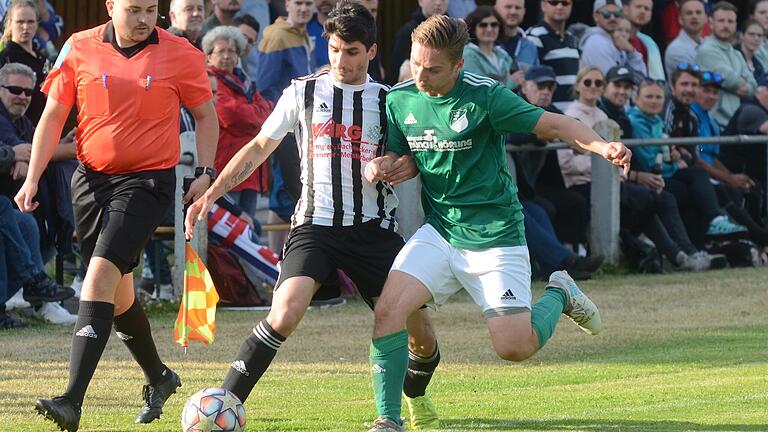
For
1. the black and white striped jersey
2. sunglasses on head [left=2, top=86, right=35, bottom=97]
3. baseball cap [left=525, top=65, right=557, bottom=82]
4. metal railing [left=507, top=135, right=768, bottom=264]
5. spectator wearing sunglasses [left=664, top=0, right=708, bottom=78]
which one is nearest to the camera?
the black and white striped jersey

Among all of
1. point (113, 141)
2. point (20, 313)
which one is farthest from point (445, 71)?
point (20, 313)

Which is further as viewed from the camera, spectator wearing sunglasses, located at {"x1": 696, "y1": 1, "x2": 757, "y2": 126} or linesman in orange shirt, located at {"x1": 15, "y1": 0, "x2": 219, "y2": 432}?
spectator wearing sunglasses, located at {"x1": 696, "y1": 1, "x2": 757, "y2": 126}

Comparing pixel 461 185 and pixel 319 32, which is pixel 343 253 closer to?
pixel 461 185

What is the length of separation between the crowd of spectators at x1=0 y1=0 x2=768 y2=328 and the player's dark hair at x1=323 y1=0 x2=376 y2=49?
4878mm

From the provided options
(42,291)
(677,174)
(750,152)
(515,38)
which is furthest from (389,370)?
(750,152)

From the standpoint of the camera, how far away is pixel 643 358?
10.3 metres

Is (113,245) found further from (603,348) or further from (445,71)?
(603,348)

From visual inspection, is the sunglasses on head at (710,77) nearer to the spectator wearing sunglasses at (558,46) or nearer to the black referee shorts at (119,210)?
the spectator wearing sunglasses at (558,46)

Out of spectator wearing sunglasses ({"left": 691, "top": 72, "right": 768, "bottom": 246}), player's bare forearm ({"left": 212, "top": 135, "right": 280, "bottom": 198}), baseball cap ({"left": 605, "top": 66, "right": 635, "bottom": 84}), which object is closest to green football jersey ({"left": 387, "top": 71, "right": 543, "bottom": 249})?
player's bare forearm ({"left": 212, "top": 135, "right": 280, "bottom": 198})

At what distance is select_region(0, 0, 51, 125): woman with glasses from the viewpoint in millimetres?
12141

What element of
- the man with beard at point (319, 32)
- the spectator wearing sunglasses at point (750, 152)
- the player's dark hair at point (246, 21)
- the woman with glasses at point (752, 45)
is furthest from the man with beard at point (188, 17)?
the woman with glasses at point (752, 45)

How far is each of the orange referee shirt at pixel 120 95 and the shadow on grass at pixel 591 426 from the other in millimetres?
2036

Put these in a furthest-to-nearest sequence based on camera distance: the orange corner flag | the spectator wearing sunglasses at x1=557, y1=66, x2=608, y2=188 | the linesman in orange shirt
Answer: the spectator wearing sunglasses at x1=557, y1=66, x2=608, y2=188 < the orange corner flag < the linesman in orange shirt

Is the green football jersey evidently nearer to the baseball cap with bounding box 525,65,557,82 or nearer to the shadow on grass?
the shadow on grass
